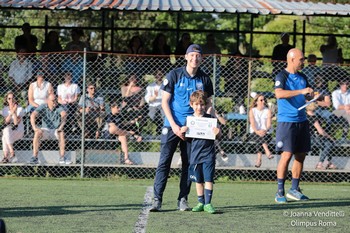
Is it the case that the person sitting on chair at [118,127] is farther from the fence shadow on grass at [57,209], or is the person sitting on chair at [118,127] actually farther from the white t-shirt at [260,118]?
the fence shadow on grass at [57,209]

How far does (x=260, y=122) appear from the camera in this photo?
49.8ft

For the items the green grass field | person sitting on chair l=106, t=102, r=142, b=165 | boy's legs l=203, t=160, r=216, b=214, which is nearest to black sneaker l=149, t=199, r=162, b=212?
the green grass field

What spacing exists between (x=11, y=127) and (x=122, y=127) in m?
2.05

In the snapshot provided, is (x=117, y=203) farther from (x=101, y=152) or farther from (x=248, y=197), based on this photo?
(x=101, y=152)

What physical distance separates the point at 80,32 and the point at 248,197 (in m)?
7.29

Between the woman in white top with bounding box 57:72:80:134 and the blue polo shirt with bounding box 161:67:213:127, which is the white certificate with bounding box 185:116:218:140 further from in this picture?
the woman in white top with bounding box 57:72:80:134

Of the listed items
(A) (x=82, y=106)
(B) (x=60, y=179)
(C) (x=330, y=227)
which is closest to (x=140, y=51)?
(A) (x=82, y=106)

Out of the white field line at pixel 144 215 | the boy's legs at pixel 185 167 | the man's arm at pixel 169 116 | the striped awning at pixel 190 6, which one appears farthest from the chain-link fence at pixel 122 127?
the man's arm at pixel 169 116

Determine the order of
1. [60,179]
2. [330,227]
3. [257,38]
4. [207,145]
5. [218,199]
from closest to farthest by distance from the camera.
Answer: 1. [330,227]
2. [207,145]
3. [218,199]
4. [60,179]
5. [257,38]

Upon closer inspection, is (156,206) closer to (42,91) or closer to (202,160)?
(202,160)

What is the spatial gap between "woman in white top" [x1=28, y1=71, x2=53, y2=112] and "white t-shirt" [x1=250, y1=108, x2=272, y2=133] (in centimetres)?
385

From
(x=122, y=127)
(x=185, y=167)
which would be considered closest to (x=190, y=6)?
(x=122, y=127)

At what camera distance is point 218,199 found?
1156cm

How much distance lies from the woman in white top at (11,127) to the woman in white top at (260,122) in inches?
169
